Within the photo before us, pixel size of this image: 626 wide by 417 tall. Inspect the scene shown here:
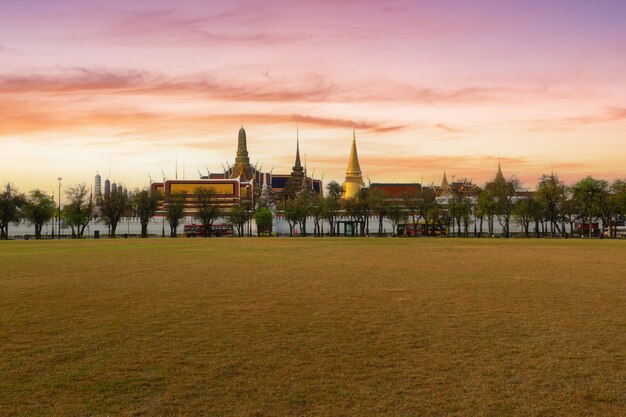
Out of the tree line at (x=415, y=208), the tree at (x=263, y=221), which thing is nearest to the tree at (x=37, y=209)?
the tree line at (x=415, y=208)

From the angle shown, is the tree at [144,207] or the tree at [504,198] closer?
the tree at [504,198]

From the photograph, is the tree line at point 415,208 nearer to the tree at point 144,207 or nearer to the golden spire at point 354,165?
the tree at point 144,207

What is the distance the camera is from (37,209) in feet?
314

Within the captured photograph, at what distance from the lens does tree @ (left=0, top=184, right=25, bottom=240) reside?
92875 mm

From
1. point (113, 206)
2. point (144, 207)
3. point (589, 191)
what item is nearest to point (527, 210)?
point (589, 191)

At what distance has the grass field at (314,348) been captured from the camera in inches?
336

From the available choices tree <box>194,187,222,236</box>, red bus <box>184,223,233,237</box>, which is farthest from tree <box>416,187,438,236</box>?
tree <box>194,187,222,236</box>

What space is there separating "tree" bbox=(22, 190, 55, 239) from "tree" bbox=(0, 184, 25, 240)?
1.22 metres

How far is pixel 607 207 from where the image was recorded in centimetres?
8794

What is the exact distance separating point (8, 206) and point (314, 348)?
93585 mm

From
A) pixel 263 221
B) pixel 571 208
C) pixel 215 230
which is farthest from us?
pixel 215 230

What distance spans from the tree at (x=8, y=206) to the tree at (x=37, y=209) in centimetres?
122

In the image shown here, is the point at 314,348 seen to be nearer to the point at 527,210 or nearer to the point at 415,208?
the point at 527,210

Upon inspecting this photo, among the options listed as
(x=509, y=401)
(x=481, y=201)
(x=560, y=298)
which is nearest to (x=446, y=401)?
(x=509, y=401)
